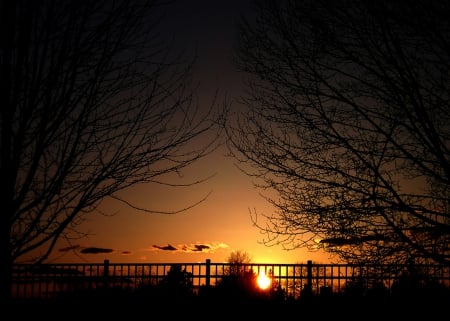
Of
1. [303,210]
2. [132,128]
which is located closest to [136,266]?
[303,210]

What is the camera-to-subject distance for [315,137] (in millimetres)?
6117

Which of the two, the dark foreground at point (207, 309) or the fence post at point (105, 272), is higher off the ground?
the fence post at point (105, 272)

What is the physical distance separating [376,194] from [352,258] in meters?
0.81

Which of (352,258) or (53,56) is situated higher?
(53,56)

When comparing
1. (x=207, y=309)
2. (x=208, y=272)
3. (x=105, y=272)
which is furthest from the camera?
(x=208, y=272)

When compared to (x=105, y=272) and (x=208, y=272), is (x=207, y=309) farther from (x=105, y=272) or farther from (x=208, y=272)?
(x=105, y=272)

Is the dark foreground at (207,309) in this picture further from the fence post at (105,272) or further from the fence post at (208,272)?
the fence post at (208,272)

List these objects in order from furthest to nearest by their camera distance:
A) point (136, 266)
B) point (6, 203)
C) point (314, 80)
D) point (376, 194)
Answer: point (136, 266) → point (314, 80) → point (376, 194) → point (6, 203)

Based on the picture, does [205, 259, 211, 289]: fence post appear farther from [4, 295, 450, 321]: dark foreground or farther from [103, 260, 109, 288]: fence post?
[103, 260, 109, 288]: fence post

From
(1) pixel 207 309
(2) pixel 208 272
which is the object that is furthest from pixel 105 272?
(1) pixel 207 309

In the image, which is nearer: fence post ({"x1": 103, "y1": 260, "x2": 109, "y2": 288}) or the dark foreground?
the dark foreground

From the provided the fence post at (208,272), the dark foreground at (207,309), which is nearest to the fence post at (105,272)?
the dark foreground at (207,309)

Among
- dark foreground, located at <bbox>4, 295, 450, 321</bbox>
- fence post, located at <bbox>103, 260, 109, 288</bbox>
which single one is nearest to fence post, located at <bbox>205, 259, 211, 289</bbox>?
dark foreground, located at <bbox>4, 295, 450, 321</bbox>

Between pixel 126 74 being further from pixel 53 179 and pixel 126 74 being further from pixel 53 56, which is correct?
pixel 53 179
